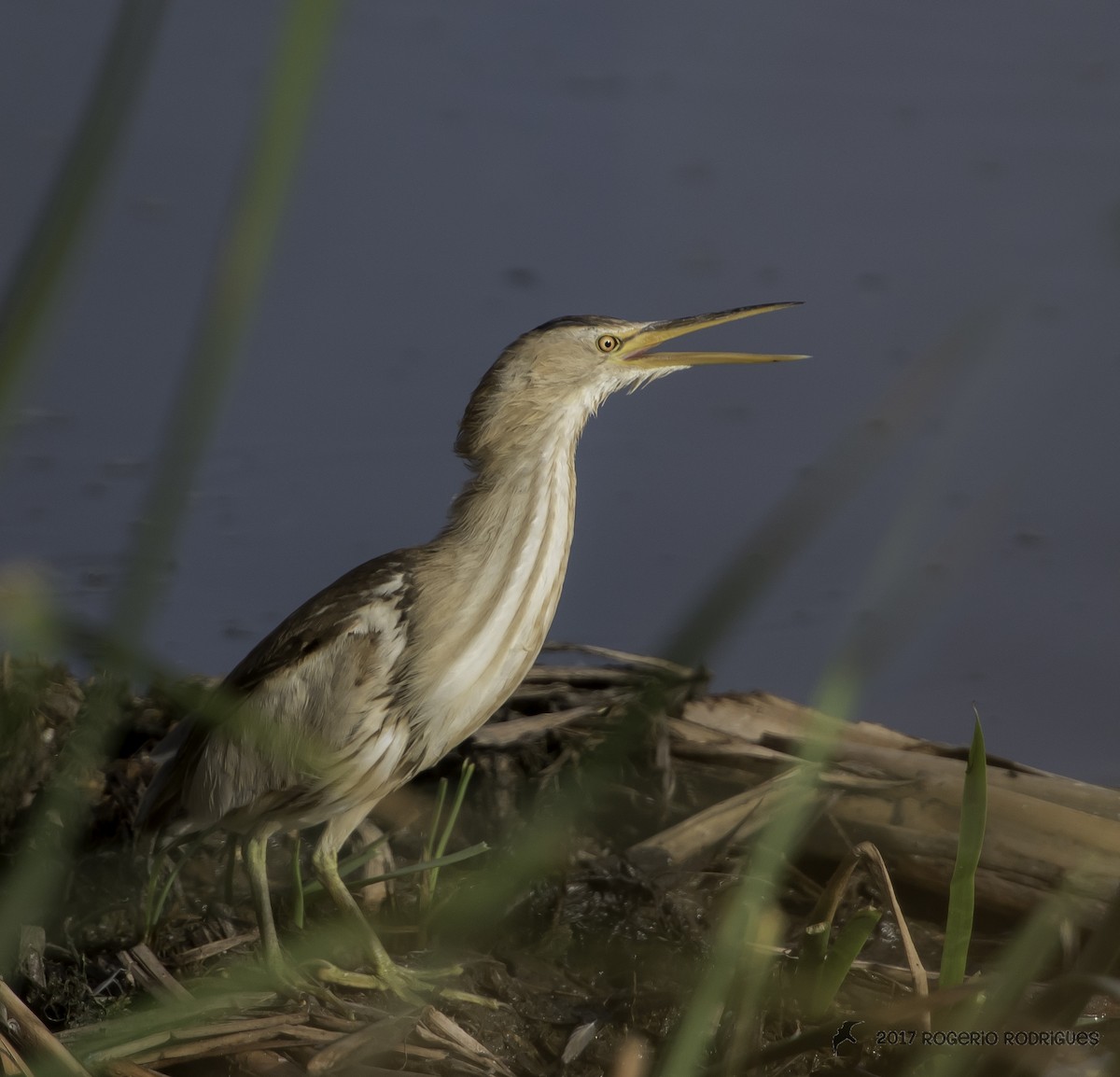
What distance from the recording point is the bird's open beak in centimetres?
172

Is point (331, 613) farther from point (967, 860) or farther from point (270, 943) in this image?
point (967, 860)

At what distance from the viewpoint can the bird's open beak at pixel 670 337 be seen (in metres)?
1.72

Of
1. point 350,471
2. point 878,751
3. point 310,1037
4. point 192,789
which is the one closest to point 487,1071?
point 310,1037

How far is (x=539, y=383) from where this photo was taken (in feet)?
5.62

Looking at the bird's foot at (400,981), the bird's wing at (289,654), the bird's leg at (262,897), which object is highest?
the bird's wing at (289,654)

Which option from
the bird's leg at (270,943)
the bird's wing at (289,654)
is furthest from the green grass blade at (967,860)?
the bird's wing at (289,654)

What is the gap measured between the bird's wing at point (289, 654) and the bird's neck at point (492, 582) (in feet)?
0.14

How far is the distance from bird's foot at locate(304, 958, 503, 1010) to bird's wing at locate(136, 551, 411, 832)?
0.78 feet

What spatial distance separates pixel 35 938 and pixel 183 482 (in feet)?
4.90

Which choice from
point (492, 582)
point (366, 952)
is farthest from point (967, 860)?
point (366, 952)

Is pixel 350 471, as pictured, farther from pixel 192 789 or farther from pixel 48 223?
pixel 48 223

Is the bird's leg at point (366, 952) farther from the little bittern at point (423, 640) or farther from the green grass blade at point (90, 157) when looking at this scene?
the green grass blade at point (90, 157)

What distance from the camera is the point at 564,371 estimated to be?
1736 millimetres

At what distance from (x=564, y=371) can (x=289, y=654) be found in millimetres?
500
